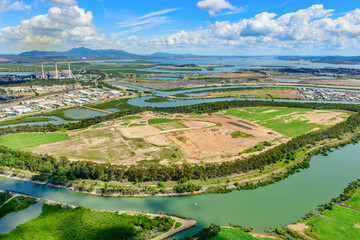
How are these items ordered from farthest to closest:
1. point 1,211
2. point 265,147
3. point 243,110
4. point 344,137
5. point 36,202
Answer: point 243,110 → point 344,137 → point 265,147 → point 36,202 → point 1,211

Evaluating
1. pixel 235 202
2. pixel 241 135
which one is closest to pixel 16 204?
pixel 235 202

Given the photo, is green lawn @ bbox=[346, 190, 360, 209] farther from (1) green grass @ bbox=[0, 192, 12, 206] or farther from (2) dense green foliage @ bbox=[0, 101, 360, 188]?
(1) green grass @ bbox=[0, 192, 12, 206]

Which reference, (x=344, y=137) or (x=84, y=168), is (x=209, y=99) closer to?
(x=344, y=137)

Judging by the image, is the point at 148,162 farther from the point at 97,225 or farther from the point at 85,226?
the point at 85,226

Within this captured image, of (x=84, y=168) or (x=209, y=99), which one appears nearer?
(x=84, y=168)

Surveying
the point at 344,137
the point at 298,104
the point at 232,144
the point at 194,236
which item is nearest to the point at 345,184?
the point at 232,144
